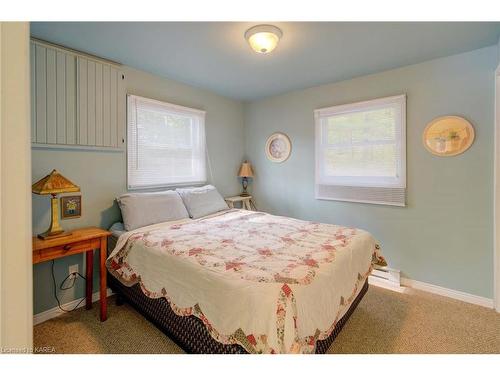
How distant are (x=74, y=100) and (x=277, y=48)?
76.3 inches

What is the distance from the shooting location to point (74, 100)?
2250 mm

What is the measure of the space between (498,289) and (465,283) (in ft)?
0.77

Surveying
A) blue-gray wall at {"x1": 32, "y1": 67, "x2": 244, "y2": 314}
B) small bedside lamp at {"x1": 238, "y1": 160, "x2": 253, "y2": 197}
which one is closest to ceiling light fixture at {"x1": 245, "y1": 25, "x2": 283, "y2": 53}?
blue-gray wall at {"x1": 32, "y1": 67, "x2": 244, "y2": 314}

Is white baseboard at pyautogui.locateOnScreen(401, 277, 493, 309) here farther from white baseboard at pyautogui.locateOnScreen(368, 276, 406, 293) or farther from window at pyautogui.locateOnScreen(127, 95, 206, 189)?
window at pyautogui.locateOnScreen(127, 95, 206, 189)

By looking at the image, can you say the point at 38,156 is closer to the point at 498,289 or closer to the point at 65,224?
the point at 65,224

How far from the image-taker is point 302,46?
2188mm

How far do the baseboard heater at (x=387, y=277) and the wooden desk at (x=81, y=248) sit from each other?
275 centimetres

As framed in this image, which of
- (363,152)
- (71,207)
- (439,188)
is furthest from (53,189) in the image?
(439,188)

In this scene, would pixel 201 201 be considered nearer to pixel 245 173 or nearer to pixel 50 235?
pixel 245 173

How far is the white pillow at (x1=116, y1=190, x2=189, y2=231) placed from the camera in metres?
2.37

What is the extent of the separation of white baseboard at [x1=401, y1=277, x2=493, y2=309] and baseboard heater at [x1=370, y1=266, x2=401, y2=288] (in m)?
0.12

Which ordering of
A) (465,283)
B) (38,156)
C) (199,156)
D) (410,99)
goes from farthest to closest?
(199,156), (410,99), (465,283), (38,156)
